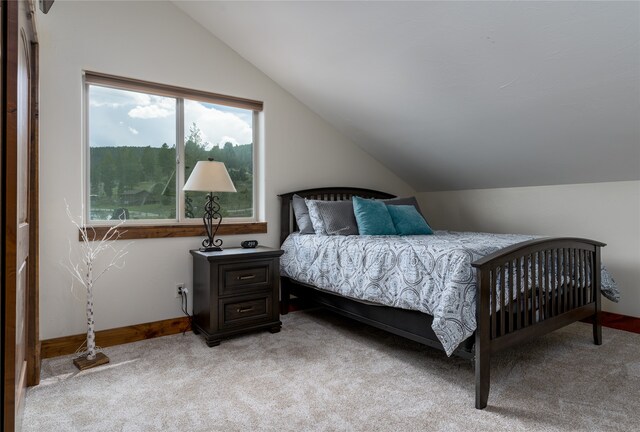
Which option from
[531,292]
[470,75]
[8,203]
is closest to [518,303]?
[531,292]

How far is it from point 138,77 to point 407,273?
2.53m

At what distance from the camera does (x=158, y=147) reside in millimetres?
3217

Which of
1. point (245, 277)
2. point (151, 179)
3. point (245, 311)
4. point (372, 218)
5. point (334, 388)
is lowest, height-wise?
point (334, 388)

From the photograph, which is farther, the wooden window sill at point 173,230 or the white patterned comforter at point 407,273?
the wooden window sill at point 173,230

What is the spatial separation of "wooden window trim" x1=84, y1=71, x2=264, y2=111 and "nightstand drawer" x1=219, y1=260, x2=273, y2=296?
4.95ft

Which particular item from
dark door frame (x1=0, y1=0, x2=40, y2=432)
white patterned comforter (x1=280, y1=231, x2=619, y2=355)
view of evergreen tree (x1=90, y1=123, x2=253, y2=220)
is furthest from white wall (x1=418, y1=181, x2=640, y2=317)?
dark door frame (x1=0, y1=0, x2=40, y2=432)

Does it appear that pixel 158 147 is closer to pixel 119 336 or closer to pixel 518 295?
pixel 119 336

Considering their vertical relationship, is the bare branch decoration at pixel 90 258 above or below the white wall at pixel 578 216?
below

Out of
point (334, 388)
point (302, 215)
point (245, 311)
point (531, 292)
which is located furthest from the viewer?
point (302, 215)

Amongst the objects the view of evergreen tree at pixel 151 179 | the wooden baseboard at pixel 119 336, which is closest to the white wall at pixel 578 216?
the view of evergreen tree at pixel 151 179

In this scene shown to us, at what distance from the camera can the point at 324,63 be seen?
125 inches

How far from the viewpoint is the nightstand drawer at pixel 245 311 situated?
2869mm

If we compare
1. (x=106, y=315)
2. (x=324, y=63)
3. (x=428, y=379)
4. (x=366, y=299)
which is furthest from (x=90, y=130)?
(x=428, y=379)

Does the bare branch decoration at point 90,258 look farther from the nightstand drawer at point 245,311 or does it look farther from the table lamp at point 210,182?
the nightstand drawer at point 245,311
